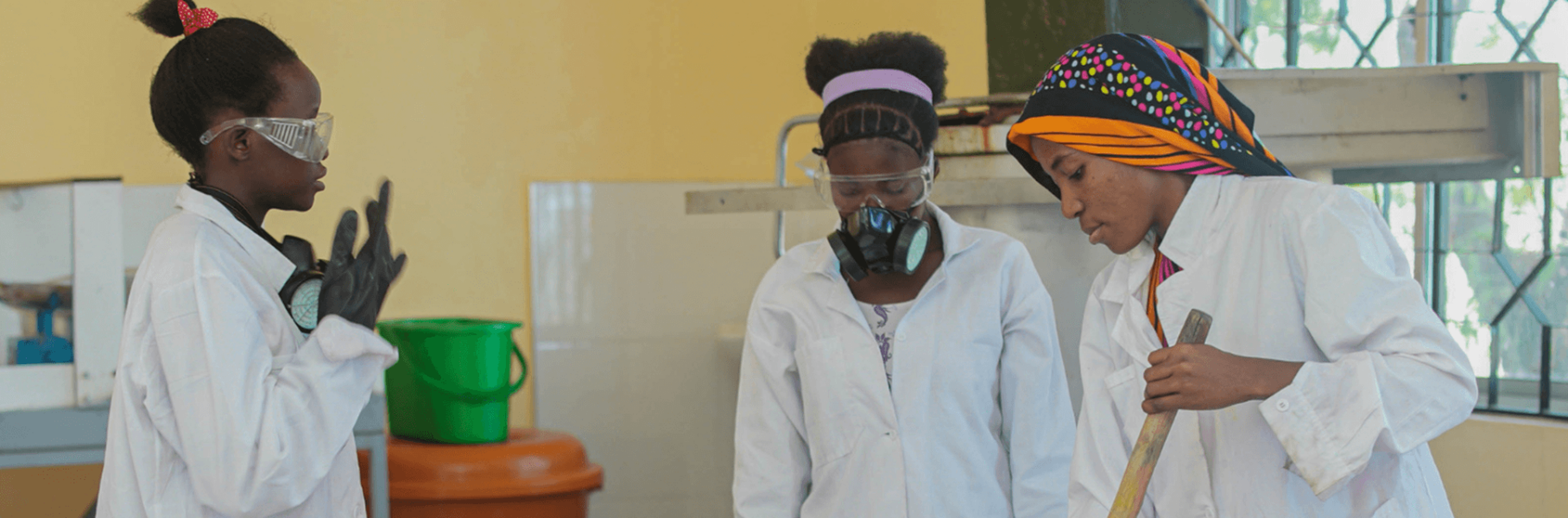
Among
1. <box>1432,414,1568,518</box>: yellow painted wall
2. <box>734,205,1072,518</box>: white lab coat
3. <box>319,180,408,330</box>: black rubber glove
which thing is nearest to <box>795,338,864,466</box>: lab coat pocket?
<box>734,205,1072,518</box>: white lab coat

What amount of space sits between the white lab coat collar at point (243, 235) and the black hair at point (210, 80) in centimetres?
7

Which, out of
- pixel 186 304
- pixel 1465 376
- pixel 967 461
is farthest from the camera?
pixel 967 461

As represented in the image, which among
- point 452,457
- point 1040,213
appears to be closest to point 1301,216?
point 1040,213

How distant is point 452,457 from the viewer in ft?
8.55

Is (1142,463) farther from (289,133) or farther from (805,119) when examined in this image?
(805,119)

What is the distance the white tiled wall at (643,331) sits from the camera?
11.8ft

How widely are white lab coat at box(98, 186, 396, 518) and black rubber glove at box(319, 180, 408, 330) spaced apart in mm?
32

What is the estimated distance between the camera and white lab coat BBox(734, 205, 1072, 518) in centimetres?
188

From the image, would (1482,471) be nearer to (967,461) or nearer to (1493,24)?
(1493,24)

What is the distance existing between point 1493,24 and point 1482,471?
1.22m

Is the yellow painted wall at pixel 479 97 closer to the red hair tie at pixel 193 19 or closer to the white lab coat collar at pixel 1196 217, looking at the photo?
the red hair tie at pixel 193 19

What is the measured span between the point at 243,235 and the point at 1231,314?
1242mm

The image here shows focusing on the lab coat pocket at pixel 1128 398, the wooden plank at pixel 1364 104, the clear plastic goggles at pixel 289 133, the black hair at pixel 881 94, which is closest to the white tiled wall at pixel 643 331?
the black hair at pixel 881 94

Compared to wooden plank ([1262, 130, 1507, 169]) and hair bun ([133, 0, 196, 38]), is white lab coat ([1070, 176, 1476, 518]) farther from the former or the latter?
hair bun ([133, 0, 196, 38])
